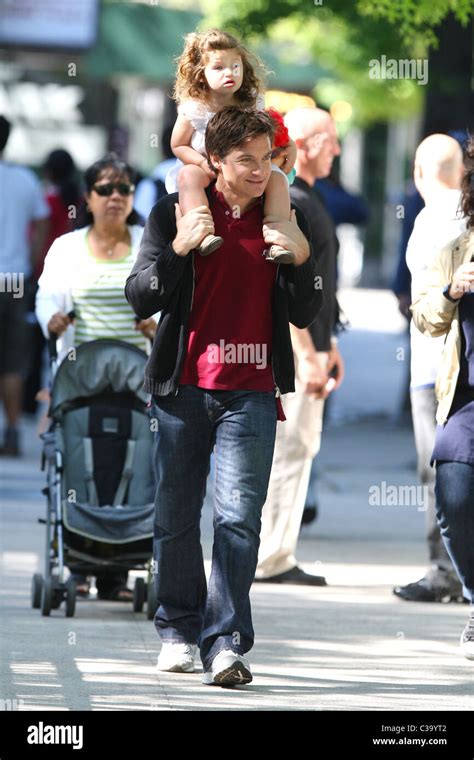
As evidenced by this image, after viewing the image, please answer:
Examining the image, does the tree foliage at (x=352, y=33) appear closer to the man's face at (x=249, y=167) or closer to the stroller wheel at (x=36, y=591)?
the man's face at (x=249, y=167)

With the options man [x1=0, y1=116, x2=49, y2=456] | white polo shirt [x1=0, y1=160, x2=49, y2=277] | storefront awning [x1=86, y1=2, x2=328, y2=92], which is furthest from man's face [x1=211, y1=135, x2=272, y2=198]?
storefront awning [x1=86, y1=2, x2=328, y2=92]

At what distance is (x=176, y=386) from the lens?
21.1 ft

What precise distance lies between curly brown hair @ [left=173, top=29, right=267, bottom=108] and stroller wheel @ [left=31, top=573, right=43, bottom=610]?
2276mm

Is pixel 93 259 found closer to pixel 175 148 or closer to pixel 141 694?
pixel 175 148

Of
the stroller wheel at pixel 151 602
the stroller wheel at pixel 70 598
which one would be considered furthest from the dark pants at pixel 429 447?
the stroller wheel at pixel 70 598

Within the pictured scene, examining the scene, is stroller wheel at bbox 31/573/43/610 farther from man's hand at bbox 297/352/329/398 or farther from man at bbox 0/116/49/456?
man at bbox 0/116/49/456

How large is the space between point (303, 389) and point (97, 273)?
128 centimetres

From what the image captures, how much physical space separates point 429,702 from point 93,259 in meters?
2.77

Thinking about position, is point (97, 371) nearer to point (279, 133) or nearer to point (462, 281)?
point (279, 133)

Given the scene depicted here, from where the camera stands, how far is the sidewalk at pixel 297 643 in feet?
20.5

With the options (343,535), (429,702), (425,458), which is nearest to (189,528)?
(429,702)

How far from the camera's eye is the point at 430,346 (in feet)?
27.1

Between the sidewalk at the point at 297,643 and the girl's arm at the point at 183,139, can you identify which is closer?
the sidewalk at the point at 297,643

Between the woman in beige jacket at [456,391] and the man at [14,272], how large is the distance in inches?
239
